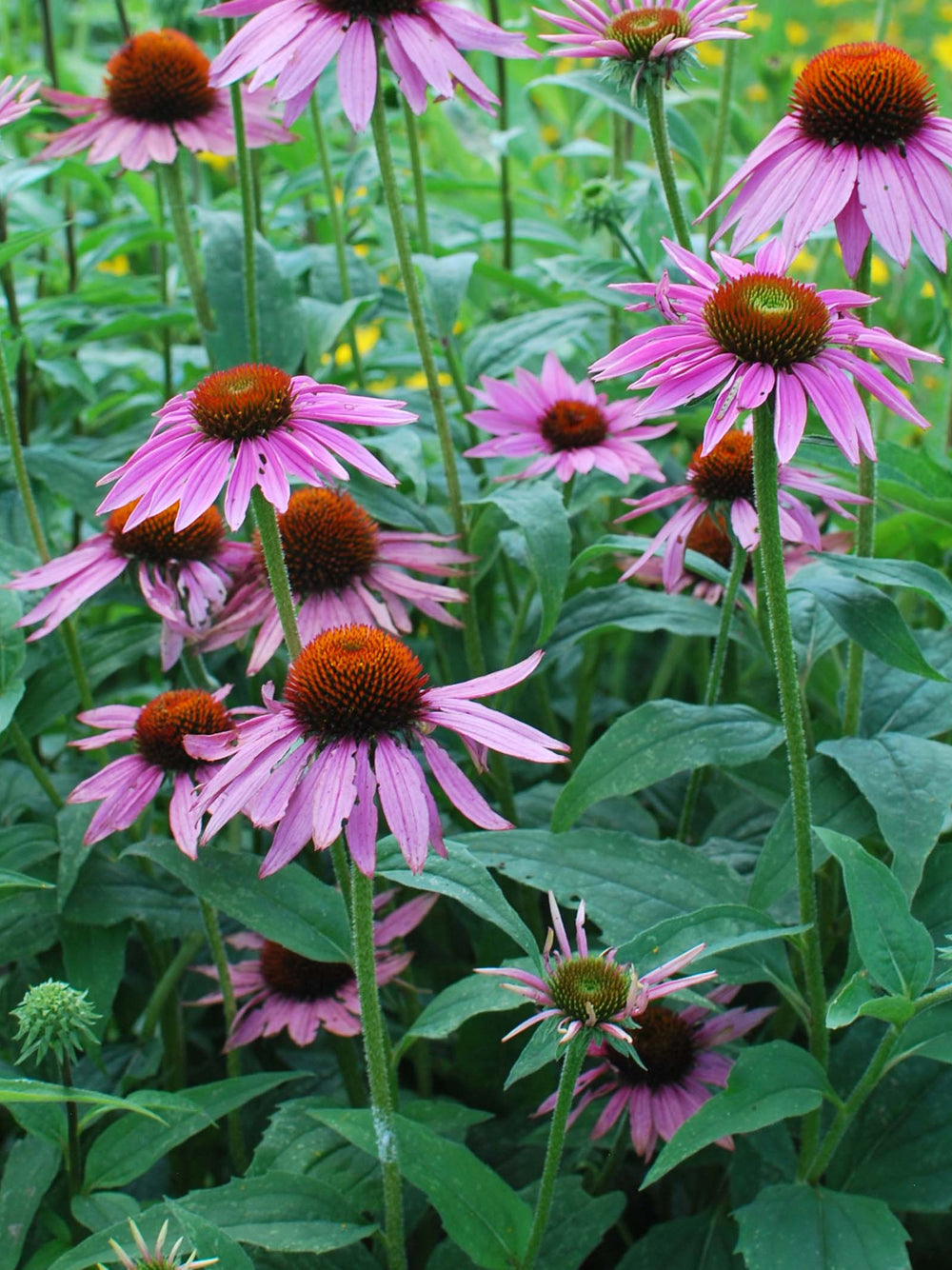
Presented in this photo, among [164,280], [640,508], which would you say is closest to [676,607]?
[640,508]

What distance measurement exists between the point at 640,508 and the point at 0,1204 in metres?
0.89

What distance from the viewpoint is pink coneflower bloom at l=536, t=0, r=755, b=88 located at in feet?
3.91

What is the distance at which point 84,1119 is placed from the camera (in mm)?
1075

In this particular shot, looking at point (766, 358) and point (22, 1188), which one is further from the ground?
point (766, 358)

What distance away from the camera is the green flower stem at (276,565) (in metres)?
0.99

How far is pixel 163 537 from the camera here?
1351 millimetres

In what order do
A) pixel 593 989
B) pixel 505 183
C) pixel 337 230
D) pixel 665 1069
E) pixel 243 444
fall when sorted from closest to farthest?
pixel 593 989
pixel 243 444
pixel 665 1069
pixel 337 230
pixel 505 183

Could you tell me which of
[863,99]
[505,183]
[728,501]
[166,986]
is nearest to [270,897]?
[166,986]

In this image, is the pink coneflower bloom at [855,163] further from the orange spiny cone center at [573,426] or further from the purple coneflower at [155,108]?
the purple coneflower at [155,108]

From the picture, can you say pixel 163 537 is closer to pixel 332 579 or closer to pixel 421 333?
pixel 332 579

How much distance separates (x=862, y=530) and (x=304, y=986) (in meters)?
0.72

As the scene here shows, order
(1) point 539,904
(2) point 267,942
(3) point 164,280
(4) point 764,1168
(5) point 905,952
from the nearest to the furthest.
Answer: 1. (5) point 905,952
2. (4) point 764,1168
3. (2) point 267,942
4. (1) point 539,904
5. (3) point 164,280

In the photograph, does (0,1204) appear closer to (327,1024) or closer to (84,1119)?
(84,1119)

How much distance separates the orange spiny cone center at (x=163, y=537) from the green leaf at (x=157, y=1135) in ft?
1.75
